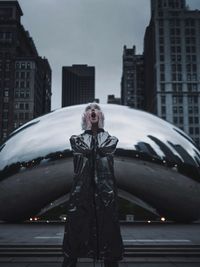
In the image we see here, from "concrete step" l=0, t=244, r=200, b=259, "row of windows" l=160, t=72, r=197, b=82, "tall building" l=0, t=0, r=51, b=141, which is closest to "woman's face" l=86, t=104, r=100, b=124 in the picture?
"concrete step" l=0, t=244, r=200, b=259

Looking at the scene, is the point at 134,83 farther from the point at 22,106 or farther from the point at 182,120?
the point at 22,106

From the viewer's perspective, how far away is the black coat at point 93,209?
11.4ft

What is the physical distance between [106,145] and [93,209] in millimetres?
661

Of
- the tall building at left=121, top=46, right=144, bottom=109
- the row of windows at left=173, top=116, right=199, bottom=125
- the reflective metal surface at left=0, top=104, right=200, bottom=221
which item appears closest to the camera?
the reflective metal surface at left=0, top=104, right=200, bottom=221

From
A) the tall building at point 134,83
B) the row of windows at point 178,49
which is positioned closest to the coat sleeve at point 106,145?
the row of windows at point 178,49

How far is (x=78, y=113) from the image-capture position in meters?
9.88

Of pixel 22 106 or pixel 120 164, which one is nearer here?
pixel 120 164

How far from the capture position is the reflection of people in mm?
3471

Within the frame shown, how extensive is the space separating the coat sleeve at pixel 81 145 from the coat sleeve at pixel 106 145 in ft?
0.38

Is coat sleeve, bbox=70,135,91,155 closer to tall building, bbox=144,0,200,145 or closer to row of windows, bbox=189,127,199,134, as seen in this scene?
row of windows, bbox=189,127,199,134

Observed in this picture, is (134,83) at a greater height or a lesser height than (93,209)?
greater

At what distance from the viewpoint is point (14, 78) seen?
317ft

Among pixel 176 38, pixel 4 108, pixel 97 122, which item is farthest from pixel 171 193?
pixel 176 38

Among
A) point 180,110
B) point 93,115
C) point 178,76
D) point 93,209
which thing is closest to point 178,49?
point 178,76
